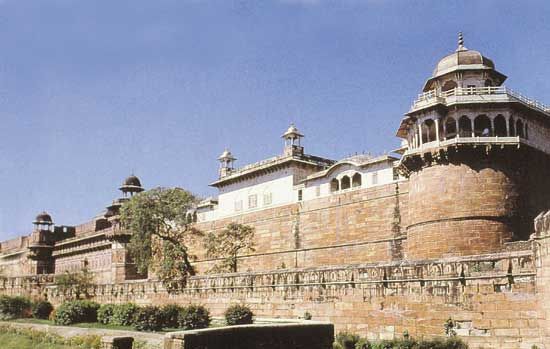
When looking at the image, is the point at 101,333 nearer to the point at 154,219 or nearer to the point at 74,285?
the point at 154,219

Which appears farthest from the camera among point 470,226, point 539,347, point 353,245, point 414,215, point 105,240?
point 105,240

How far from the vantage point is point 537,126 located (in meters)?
23.5

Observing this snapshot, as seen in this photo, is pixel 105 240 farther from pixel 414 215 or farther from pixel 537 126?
pixel 537 126

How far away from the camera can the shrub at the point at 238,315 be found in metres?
20.3

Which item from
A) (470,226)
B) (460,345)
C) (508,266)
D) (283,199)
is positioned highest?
(283,199)

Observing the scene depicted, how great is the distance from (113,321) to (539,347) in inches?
621

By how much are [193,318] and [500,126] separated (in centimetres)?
1311

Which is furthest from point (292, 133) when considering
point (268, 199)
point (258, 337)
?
point (258, 337)

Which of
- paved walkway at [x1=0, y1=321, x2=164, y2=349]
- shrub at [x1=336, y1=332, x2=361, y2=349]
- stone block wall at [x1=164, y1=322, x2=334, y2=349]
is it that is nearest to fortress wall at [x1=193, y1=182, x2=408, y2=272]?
shrub at [x1=336, y1=332, x2=361, y2=349]

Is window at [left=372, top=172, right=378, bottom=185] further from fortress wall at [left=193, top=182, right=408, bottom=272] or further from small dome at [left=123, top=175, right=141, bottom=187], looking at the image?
small dome at [left=123, top=175, right=141, bottom=187]

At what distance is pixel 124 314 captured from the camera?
2280 cm

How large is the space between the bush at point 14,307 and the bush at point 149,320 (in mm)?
10704

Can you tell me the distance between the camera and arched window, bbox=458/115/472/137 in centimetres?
2183

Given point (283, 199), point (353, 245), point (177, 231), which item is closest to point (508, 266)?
point (353, 245)
